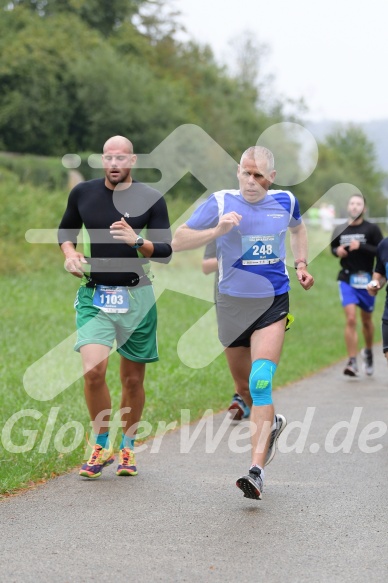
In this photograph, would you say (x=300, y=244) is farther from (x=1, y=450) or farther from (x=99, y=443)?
(x=1, y=450)

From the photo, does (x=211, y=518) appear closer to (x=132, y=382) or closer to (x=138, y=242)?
(x=132, y=382)

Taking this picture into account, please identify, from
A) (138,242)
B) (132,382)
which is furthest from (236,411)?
(138,242)

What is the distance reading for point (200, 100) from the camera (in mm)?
63312

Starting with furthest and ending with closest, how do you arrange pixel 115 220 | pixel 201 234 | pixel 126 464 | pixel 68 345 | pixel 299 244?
pixel 68 345
pixel 299 244
pixel 126 464
pixel 115 220
pixel 201 234

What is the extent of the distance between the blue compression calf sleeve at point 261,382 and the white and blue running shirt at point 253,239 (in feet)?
1.71

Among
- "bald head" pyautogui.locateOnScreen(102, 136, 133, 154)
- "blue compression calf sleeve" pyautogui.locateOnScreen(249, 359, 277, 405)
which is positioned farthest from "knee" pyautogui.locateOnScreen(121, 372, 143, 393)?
"bald head" pyautogui.locateOnScreen(102, 136, 133, 154)

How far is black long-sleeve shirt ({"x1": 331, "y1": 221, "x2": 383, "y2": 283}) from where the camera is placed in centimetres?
1290

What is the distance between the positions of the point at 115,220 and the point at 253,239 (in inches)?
35.9

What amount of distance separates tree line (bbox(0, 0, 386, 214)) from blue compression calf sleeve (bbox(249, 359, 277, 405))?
40.6 m

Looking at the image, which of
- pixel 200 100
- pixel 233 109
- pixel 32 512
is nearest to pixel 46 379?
pixel 32 512

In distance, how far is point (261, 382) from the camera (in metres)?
6.54

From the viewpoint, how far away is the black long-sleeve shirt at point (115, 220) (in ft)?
22.8

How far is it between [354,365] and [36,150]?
120 feet

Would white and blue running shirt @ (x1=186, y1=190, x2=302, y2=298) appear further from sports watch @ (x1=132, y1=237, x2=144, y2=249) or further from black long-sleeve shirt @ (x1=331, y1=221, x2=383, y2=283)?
black long-sleeve shirt @ (x1=331, y1=221, x2=383, y2=283)
